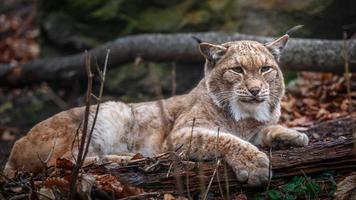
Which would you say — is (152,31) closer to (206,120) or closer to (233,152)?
(206,120)

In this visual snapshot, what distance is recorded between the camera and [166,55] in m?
9.59

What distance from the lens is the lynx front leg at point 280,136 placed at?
496 cm

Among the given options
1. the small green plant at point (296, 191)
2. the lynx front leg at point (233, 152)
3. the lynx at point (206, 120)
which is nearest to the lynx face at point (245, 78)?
the lynx at point (206, 120)

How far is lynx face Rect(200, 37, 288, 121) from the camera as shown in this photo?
514 centimetres

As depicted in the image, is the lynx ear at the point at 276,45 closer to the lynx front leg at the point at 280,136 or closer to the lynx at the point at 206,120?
the lynx at the point at 206,120

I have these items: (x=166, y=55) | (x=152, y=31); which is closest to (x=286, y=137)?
(x=166, y=55)

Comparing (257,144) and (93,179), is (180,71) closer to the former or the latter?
(257,144)

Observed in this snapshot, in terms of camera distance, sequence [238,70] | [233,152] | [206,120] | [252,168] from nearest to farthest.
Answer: [252,168] < [233,152] < [238,70] < [206,120]

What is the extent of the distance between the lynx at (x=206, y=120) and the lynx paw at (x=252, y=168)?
421 millimetres

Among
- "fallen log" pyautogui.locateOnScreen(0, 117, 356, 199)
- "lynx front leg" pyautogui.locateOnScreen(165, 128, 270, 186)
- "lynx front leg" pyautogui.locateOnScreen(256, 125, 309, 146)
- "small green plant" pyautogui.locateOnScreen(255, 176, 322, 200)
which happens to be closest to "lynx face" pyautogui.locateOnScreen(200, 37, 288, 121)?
"lynx front leg" pyautogui.locateOnScreen(256, 125, 309, 146)

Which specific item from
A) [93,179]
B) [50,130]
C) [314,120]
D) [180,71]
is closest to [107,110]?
[50,130]

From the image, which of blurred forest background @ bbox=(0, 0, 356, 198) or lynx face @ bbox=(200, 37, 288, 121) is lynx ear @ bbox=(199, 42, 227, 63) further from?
blurred forest background @ bbox=(0, 0, 356, 198)

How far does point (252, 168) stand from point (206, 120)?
4.19 feet

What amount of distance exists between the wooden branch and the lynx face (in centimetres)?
88
